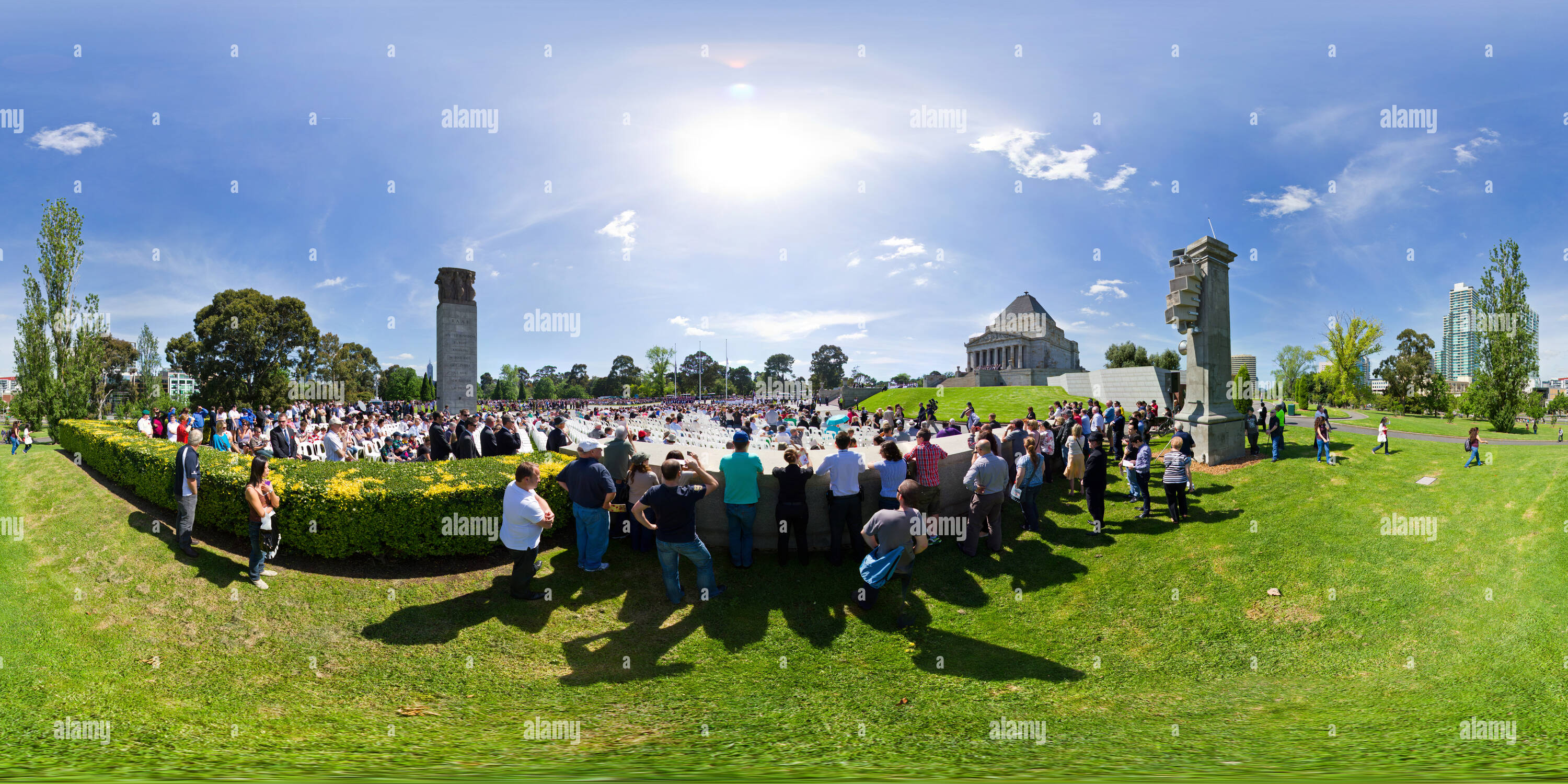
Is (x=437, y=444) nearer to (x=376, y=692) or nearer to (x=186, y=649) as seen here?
(x=186, y=649)

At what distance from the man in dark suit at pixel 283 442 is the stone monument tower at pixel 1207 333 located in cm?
1873

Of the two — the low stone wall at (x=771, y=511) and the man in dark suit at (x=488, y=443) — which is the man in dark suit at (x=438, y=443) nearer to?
the man in dark suit at (x=488, y=443)

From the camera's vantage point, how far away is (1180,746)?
427 cm

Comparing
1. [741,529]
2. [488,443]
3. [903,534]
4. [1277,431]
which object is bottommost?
[741,529]

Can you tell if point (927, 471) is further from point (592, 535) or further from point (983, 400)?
point (983, 400)

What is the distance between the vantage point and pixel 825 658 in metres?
5.95

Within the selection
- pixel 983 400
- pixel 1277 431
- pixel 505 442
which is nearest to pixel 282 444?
pixel 505 442

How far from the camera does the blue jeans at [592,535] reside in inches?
291

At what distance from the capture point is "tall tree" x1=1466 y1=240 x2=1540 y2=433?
2205 centimetres

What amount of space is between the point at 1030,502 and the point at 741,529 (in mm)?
4511

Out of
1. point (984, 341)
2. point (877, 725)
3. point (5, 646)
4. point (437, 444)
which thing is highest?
point (984, 341)

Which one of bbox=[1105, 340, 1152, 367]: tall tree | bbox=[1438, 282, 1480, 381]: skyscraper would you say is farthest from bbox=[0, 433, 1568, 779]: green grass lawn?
bbox=[1105, 340, 1152, 367]: tall tree

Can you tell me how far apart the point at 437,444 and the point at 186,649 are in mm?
6479

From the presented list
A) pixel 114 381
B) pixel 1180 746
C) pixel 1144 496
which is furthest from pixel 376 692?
pixel 114 381
